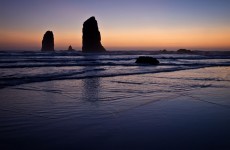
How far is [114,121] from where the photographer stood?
15.9ft

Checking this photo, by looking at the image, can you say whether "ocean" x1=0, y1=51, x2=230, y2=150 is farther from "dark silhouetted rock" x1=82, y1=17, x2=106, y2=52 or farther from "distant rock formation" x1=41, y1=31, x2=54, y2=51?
"distant rock formation" x1=41, y1=31, x2=54, y2=51

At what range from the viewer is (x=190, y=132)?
422 centimetres

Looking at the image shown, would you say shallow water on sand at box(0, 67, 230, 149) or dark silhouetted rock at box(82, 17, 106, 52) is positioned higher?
dark silhouetted rock at box(82, 17, 106, 52)

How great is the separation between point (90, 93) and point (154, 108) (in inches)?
117

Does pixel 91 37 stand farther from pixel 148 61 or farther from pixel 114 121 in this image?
pixel 114 121

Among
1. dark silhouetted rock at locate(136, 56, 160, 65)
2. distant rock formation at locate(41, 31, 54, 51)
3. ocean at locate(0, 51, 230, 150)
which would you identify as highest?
distant rock formation at locate(41, 31, 54, 51)

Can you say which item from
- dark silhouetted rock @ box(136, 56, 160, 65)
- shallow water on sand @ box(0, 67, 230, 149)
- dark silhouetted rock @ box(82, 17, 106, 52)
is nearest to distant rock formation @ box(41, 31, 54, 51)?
dark silhouetted rock @ box(82, 17, 106, 52)

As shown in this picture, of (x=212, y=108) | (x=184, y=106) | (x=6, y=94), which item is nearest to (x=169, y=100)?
(x=184, y=106)

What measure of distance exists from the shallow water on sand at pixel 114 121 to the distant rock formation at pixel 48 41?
137420 mm

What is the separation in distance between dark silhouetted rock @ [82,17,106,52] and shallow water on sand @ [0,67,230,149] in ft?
333

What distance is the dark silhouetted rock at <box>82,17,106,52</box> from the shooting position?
108 meters

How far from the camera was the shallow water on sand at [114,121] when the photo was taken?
3717mm

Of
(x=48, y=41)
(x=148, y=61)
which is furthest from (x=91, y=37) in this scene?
(x=148, y=61)

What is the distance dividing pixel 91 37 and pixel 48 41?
4419 centimetres
